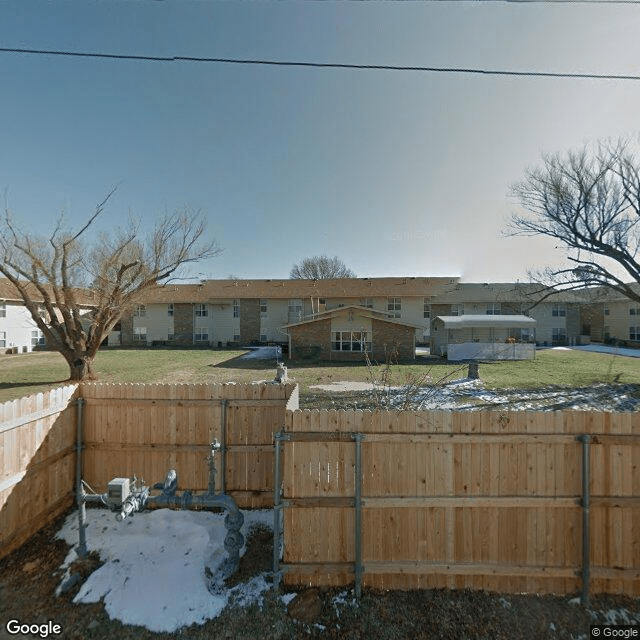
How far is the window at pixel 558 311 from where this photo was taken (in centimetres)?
3459

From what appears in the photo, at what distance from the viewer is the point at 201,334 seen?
112 ft

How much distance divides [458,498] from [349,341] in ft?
64.9

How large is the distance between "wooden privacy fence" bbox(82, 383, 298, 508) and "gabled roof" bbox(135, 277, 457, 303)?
2838 cm

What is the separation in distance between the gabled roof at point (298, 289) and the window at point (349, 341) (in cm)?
1016

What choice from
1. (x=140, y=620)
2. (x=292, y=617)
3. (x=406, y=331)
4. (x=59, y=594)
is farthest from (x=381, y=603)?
(x=406, y=331)

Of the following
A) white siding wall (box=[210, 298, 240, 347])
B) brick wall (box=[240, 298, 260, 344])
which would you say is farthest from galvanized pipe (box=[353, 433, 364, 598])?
white siding wall (box=[210, 298, 240, 347])

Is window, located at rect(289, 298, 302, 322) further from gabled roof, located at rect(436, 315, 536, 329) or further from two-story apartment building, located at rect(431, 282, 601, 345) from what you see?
gabled roof, located at rect(436, 315, 536, 329)

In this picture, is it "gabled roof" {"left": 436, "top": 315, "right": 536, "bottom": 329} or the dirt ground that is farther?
"gabled roof" {"left": 436, "top": 315, "right": 536, "bottom": 329}

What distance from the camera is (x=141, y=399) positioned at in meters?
5.10

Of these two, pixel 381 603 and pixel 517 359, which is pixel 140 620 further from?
pixel 517 359

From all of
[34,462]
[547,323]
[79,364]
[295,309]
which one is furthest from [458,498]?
[547,323]

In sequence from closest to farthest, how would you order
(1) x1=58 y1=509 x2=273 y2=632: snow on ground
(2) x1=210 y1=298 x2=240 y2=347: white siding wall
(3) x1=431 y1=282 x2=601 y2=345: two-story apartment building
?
(1) x1=58 y1=509 x2=273 y2=632: snow on ground < (3) x1=431 y1=282 x2=601 y2=345: two-story apartment building < (2) x1=210 y1=298 x2=240 y2=347: white siding wall

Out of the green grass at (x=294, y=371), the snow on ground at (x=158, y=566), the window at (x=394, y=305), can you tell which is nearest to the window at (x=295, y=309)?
the window at (x=394, y=305)

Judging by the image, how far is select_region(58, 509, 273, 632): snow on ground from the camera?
130 inches
